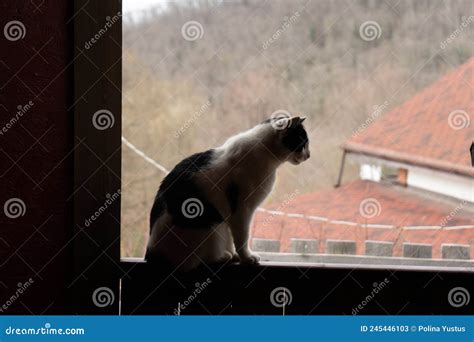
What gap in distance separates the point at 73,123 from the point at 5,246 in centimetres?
35

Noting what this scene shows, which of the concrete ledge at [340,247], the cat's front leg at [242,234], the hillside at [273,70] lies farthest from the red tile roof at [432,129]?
the cat's front leg at [242,234]

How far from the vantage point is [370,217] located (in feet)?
5.90

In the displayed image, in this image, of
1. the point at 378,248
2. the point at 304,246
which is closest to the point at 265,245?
the point at 304,246

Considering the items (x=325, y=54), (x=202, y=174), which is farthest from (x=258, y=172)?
(x=325, y=54)

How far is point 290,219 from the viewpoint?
176 centimetres

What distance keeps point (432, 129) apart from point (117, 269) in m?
1.08

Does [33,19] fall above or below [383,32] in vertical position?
below

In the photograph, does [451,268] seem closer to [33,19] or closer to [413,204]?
[413,204]

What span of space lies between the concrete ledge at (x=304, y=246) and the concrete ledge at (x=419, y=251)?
0.27 metres

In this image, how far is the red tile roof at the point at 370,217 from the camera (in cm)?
172

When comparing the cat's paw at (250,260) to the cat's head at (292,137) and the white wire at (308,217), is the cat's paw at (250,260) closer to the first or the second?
the white wire at (308,217)

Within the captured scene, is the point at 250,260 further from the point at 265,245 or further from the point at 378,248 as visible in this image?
the point at 378,248

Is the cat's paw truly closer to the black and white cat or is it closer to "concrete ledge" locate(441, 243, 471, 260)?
the black and white cat

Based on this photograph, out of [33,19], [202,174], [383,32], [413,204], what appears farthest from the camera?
[413,204]
